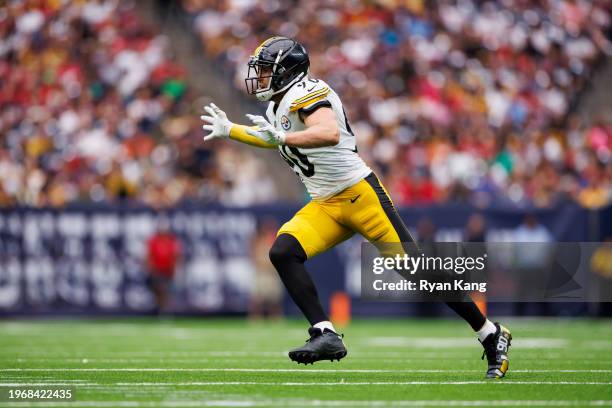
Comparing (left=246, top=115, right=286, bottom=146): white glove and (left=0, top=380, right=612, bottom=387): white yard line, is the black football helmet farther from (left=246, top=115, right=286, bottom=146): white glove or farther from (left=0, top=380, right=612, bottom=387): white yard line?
(left=0, top=380, right=612, bottom=387): white yard line

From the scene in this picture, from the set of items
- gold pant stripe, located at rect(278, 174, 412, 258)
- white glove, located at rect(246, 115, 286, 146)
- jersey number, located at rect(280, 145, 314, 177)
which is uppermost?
white glove, located at rect(246, 115, 286, 146)

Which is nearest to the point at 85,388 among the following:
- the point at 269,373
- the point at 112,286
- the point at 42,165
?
the point at 269,373

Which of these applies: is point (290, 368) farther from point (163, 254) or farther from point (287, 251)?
point (163, 254)

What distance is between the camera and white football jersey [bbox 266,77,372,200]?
647cm

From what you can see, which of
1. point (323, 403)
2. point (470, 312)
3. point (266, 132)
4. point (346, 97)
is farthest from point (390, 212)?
point (346, 97)

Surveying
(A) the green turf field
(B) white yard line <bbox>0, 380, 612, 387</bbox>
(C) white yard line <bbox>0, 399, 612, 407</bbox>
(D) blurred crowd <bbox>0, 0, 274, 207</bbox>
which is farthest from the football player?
(D) blurred crowd <bbox>0, 0, 274, 207</bbox>

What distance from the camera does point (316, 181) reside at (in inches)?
261

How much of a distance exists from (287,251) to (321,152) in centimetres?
62

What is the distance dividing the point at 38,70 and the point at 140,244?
364cm

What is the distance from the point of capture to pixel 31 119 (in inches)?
619

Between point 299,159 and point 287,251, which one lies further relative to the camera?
point 299,159

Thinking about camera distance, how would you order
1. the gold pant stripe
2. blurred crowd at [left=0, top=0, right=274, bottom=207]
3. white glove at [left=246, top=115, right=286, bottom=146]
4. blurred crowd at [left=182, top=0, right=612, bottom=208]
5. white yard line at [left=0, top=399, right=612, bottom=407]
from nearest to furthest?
1. white yard line at [left=0, top=399, right=612, bottom=407]
2. white glove at [left=246, top=115, right=286, bottom=146]
3. the gold pant stripe
4. blurred crowd at [left=0, top=0, right=274, bottom=207]
5. blurred crowd at [left=182, top=0, right=612, bottom=208]

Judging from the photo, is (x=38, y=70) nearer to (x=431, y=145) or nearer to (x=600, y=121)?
(x=431, y=145)

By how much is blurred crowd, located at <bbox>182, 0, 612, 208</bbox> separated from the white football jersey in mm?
8336
